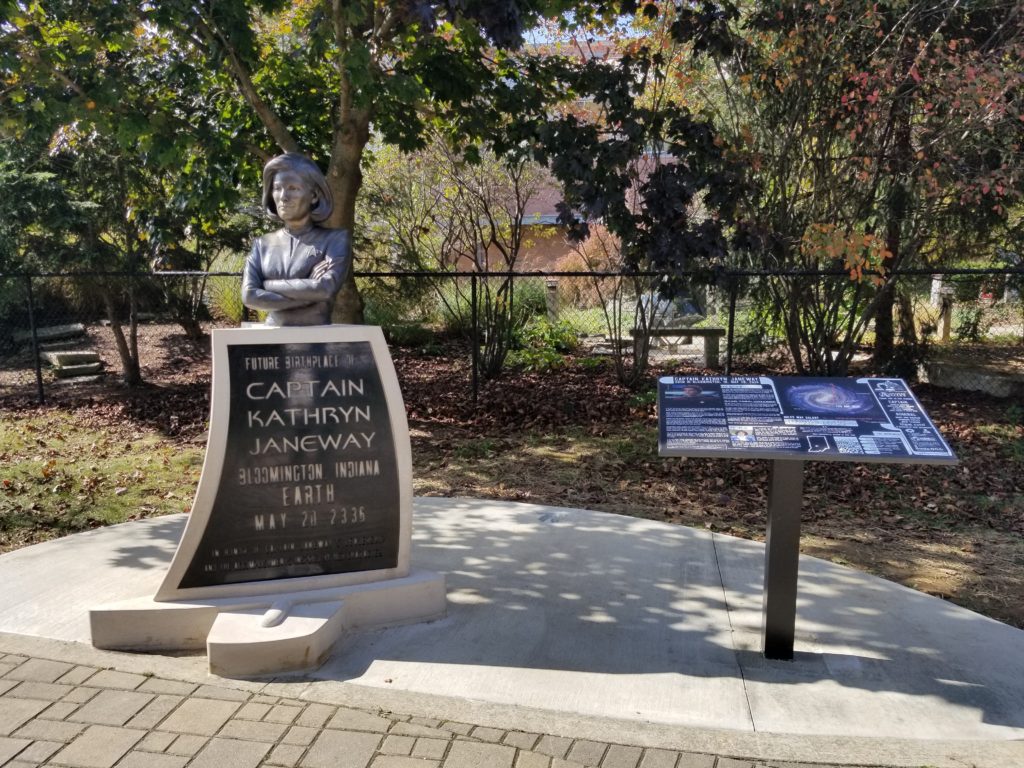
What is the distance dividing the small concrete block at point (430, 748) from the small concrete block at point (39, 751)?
52.7 inches

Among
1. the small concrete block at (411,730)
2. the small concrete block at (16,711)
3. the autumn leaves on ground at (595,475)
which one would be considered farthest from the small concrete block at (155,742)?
the autumn leaves on ground at (595,475)

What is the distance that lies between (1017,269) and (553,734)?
6884 millimetres

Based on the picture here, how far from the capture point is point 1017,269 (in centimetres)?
784

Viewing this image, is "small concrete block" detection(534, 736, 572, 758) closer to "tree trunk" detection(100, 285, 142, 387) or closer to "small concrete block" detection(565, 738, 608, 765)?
"small concrete block" detection(565, 738, 608, 765)

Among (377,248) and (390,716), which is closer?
Result: (390,716)

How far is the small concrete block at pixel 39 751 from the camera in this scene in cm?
306

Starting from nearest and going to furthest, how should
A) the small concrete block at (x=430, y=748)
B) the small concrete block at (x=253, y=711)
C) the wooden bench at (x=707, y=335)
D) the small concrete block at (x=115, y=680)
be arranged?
the small concrete block at (x=430, y=748), the small concrete block at (x=253, y=711), the small concrete block at (x=115, y=680), the wooden bench at (x=707, y=335)

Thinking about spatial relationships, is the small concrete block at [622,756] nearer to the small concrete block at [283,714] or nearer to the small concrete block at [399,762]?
the small concrete block at [399,762]

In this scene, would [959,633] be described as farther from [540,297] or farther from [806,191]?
[540,297]

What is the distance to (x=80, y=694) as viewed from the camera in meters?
3.53

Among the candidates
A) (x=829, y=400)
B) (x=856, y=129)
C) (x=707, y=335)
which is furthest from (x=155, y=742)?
(x=707, y=335)

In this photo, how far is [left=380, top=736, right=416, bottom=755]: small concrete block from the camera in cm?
315

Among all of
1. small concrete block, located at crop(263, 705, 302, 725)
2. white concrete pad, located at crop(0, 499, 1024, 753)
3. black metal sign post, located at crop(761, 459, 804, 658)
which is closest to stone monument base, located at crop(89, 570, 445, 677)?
white concrete pad, located at crop(0, 499, 1024, 753)

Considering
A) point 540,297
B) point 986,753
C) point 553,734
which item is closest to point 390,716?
point 553,734
